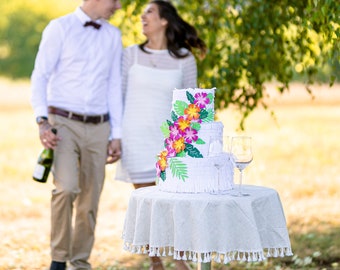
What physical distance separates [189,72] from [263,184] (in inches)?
280

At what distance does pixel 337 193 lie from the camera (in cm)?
1262

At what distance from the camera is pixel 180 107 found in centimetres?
523

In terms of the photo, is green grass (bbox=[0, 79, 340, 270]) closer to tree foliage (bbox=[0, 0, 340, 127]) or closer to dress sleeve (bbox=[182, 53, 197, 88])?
tree foliage (bbox=[0, 0, 340, 127])

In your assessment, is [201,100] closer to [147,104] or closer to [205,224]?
[205,224]

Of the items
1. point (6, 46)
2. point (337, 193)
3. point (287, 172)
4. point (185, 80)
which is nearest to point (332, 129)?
point (287, 172)

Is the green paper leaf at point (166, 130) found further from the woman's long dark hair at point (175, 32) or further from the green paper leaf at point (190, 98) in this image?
the woman's long dark hair at point (175, 32)

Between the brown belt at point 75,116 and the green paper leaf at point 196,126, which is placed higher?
the green paper leaf at point 196,126

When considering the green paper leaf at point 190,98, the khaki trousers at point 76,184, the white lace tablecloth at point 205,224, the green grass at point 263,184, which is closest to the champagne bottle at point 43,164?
the khaki trousers at point 76,184

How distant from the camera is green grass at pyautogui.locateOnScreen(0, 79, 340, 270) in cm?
811

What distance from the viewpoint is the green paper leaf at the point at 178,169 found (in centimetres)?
498

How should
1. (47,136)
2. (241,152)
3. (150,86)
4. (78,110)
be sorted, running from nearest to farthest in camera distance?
(241,152) → (47,136) → (78,110) → (150,86)

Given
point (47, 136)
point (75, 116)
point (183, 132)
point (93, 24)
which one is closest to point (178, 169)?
point (183, 132)

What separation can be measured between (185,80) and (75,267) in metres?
1.74

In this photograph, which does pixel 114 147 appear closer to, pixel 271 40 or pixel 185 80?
pixel 185 80
